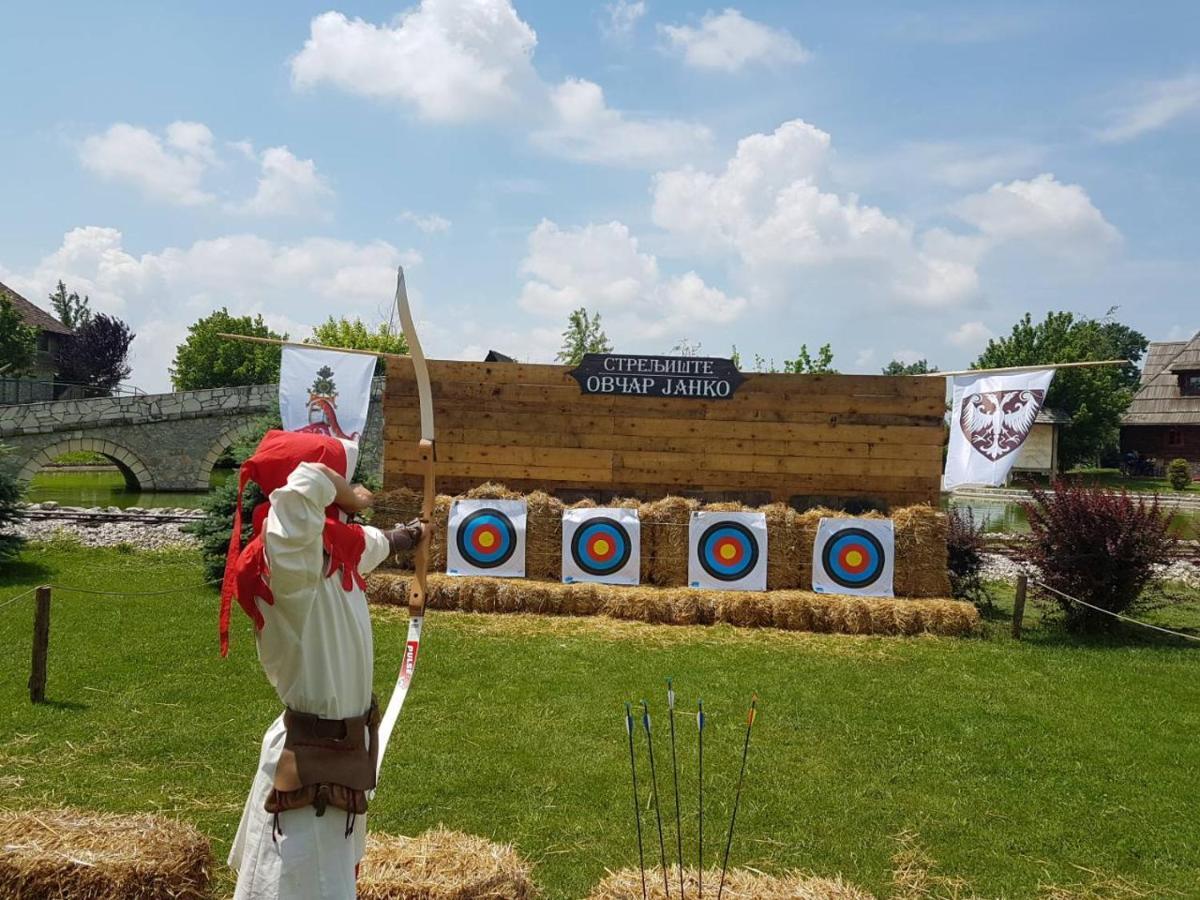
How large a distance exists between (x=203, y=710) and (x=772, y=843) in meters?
3.58

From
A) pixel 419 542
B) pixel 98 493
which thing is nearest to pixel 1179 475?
pixel 98 493

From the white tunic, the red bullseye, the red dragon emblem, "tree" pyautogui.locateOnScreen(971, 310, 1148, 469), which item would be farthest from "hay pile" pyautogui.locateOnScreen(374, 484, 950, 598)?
"tree" pyautogui.locateOnScreen(971, 310, 1148, 469)

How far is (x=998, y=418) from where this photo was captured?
915 cm

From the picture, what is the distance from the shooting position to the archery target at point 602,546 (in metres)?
9.45

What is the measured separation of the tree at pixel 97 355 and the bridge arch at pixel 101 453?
95.0 ft

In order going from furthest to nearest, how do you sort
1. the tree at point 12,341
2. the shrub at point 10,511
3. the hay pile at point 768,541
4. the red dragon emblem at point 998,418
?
the tree at point 12,341 < the shrub at point 10,511 < the hay pile at point 768,541 < the red dragon emblem at point 998,418

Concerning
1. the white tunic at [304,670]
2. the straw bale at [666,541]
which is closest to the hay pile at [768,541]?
the straw bale at [666,541]

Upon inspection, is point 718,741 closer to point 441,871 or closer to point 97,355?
point 441,871

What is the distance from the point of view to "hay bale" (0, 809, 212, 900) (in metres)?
→ 3.08

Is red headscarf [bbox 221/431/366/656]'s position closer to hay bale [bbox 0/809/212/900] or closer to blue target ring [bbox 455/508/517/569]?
hay bale [bbox 0/809/212/900]

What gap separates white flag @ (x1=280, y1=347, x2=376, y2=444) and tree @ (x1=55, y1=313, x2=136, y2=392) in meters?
48.2

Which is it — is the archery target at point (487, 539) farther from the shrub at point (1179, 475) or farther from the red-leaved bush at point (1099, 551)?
the shrub at point (1179, 475)

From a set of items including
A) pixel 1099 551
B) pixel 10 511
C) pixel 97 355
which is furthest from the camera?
pixel 97 355

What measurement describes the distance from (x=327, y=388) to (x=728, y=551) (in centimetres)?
462
